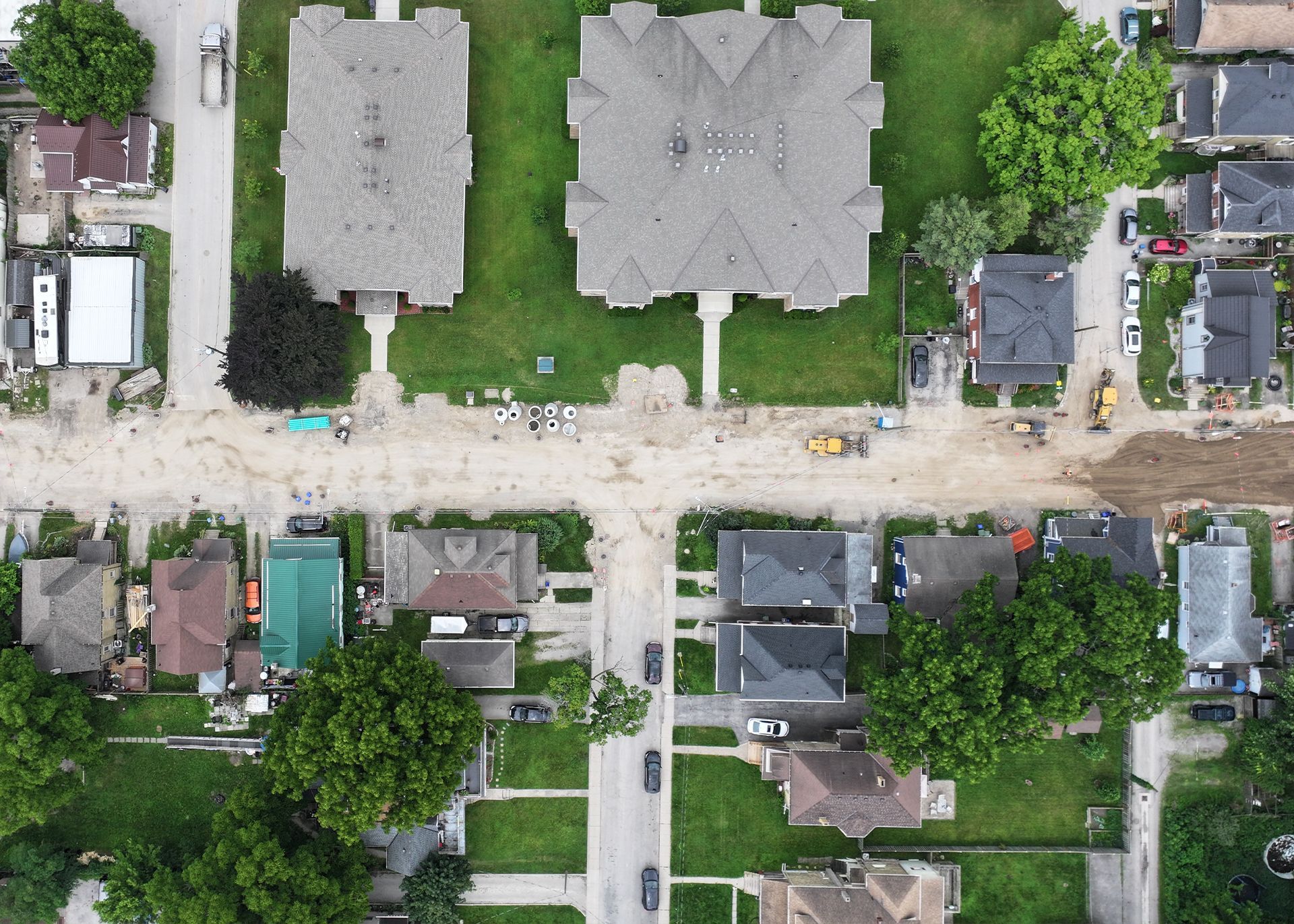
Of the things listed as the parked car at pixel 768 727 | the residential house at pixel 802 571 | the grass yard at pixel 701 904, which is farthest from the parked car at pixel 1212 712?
the grass yard at pixel 701 904

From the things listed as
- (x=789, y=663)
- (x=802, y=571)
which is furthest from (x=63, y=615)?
(x=802, y=571)

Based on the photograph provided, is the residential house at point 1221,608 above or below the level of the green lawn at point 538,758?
above

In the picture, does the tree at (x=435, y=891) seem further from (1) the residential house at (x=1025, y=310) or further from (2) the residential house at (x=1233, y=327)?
(2) the residential house at (x=1233, y=327)

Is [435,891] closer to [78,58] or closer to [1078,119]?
[78,58]

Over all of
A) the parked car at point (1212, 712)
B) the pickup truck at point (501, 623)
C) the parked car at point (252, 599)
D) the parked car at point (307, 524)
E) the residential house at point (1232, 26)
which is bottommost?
the parked car at point (1212, 712)

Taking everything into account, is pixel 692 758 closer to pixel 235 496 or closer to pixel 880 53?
pixel 235 496

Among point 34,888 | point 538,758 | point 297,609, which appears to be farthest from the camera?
point 538,758

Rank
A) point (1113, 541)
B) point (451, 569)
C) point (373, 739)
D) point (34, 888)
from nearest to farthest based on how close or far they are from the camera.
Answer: point (373, 739) < point (34, 888) < point (451, 569) < point (1113, 541)
